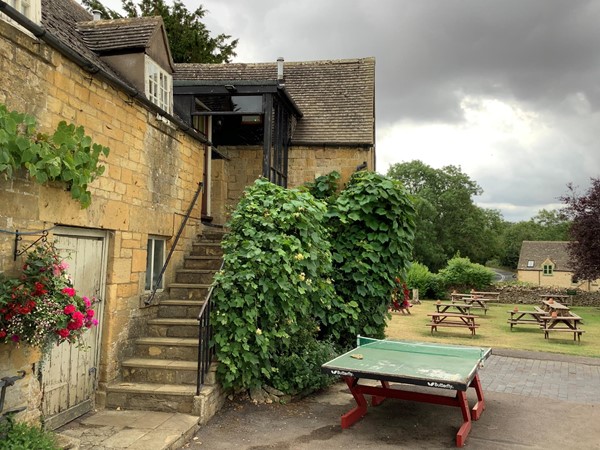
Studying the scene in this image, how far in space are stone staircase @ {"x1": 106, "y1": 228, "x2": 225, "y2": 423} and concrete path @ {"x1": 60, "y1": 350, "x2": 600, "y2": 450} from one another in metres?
0.17

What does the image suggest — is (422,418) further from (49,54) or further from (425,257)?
(425,257)

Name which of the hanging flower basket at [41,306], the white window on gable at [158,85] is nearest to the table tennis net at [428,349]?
the hanging flower basket at [41,306]

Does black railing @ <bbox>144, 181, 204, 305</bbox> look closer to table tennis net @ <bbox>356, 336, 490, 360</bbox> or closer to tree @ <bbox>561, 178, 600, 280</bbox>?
table tennis net @ <bbox>356, 336, 490, 360</bbox>

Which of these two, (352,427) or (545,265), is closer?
(352,427)

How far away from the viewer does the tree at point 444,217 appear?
159ft

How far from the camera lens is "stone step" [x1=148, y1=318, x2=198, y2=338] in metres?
6.86

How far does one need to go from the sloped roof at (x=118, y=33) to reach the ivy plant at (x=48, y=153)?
9.99 feet

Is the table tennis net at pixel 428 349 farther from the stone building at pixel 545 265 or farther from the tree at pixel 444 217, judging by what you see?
the stone building at pixel 545 265

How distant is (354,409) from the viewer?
6.12 meters

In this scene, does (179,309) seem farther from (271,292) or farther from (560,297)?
(560,297)

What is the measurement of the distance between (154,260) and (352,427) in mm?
3910

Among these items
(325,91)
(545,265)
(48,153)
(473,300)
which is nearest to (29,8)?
(48,153)

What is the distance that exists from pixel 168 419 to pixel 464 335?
11.6 meters

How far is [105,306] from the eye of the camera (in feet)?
19.7
